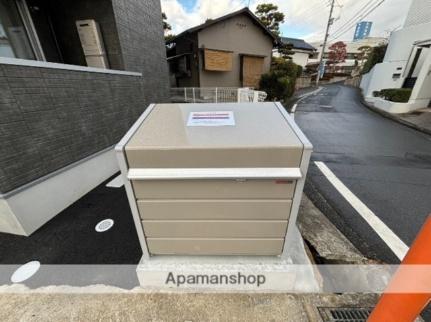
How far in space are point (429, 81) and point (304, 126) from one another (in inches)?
268

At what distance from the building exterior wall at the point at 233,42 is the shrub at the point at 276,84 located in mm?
1844

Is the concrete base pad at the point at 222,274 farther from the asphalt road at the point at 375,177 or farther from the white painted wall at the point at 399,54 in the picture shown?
the white painted wall at the point at 399,54

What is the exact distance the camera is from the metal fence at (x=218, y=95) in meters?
7.10

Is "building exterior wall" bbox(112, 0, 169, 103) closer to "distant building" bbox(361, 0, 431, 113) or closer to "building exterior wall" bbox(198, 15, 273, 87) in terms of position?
"building exterior wall" bbox(198, 15, 273, 87)

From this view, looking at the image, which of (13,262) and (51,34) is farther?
(51,34)

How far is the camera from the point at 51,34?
4195 millimetres

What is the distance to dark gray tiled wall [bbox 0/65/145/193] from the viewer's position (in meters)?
2.05

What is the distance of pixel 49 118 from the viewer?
2.49 m

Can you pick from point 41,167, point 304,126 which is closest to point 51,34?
point 41,167

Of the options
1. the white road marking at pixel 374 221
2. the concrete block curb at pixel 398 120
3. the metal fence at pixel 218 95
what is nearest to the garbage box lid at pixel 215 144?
the white road marking at pixel 374 221

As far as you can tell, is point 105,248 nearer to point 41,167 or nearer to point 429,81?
point 41,167

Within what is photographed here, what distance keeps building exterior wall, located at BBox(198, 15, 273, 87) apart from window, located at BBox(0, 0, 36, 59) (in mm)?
8094

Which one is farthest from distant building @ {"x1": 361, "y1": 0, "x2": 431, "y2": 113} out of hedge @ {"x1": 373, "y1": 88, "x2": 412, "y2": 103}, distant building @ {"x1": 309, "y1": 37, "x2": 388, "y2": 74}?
distant building @ {"x1": 309, "y1": 37, "x2": 388, "y2": 74}

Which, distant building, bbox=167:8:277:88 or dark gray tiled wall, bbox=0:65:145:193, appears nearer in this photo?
dark gray tiled wall, bbox=0:65:145:193
